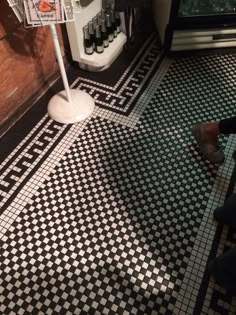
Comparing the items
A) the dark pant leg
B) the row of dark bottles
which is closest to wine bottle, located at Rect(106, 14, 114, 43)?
the row of dark bottles

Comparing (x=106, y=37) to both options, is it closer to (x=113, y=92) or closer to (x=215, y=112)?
(x=113, y=92)

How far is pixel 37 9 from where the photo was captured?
116 cm

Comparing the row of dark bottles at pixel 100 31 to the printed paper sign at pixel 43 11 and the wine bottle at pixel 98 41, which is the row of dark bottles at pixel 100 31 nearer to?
the wine bottle at pixel 98 41

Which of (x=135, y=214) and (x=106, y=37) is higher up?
(x=106, y=37)

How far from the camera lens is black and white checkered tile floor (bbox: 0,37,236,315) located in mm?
1155

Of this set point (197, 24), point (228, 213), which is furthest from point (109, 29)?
point (228, 213)

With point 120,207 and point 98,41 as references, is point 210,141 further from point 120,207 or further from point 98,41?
point 98,41

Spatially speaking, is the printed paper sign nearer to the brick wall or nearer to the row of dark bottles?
the brick wall

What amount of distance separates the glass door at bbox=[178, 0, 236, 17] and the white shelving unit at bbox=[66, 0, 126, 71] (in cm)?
40

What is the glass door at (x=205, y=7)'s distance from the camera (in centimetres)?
186

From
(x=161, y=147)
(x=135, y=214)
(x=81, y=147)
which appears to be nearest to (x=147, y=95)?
(x=161, y=147)

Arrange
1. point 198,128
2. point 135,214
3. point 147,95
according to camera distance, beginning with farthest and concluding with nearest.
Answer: point 147,95 → point 198,128 → point 135,214

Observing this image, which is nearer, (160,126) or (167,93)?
(160,126)

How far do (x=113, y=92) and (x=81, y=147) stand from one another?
0.45 m
